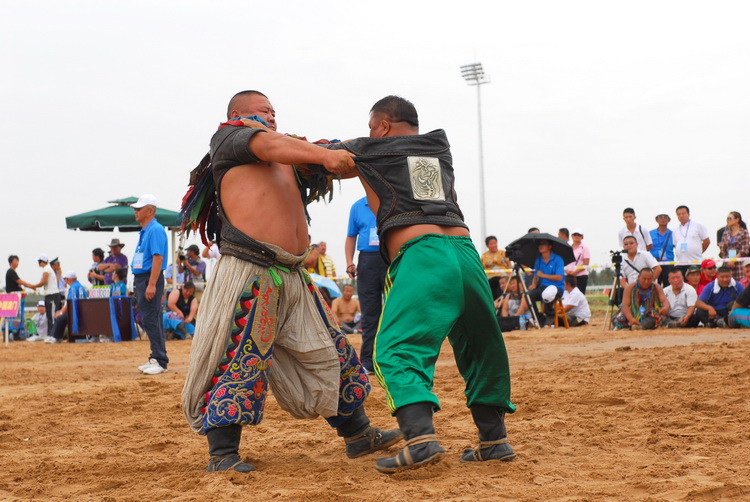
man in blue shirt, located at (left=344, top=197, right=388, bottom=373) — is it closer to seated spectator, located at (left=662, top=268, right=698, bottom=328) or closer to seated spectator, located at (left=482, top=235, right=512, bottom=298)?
seated spectator, located at (left=662, top=268, right=698, bottom=328)

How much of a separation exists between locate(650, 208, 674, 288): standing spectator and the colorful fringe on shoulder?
34.2 ft

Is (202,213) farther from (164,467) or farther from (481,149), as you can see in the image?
(481,149)

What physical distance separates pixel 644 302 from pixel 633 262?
675 millimetres

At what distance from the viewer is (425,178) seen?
3770mm

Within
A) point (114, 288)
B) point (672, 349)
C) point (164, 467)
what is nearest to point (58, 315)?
point (114, 288)

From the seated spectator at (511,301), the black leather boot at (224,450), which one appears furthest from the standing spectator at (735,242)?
the black leather boot at (224,450)

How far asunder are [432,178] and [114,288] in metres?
12.2

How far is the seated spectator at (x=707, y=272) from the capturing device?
505 inches

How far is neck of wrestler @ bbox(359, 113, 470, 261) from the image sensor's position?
3723mm

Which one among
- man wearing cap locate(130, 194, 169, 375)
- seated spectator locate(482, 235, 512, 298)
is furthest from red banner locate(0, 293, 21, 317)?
seated spectator locate(482, 235, 512, 298)

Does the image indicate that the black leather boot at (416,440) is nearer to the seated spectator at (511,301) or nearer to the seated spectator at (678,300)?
the seated spectator at (678,300)

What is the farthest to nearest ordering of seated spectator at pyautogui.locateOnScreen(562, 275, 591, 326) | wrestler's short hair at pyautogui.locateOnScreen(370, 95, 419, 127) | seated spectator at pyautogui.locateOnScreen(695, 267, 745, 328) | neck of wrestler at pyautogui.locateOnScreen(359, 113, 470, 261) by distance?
seated spectator at pyautogui.locateOnScreen(562, 275, 591, 326), seated spectator at pyautogui.locateOnScreen(695, 267, 745, 328), wrestler's short hair at pyautogui.locateOnScreen(370, 95, 419, 127), neck of wrestler at pyautogui.locateOnScreen(359, 113, 470, 261)

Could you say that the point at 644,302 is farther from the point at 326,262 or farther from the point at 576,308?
the point at 326,262

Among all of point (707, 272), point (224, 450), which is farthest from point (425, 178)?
point (707, 272)
